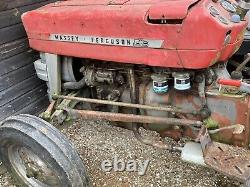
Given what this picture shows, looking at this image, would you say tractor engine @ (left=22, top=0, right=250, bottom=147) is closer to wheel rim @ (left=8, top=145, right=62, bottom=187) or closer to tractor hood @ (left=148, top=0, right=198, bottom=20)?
tractor hood @ (left=148, top=0, right=198, bottom=20)

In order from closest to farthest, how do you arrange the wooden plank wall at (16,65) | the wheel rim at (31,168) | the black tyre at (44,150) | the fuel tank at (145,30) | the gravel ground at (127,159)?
the fuel tank at (145,30) → the black tyre at (44,150) → the wheel rim at (31,168) → the gravel ground at (127,159) → the wooden plank wall at (16,65)

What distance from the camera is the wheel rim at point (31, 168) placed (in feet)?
7.59

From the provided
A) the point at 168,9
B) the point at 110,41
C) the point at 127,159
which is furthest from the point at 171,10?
the point at 127,159

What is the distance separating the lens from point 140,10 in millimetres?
2090

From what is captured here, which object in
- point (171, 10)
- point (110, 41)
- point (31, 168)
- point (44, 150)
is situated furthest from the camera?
point (31, 168)

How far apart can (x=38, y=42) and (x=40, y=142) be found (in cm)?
85

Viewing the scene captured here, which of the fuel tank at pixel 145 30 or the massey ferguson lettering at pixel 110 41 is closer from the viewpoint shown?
the fuel tank at pixel 145 30

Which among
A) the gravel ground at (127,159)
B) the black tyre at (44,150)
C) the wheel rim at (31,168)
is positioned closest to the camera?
the black tyre at (44,150)

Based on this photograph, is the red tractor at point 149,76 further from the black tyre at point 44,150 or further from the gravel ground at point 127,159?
the gravel ground at point 127,159

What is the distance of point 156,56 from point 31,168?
1.12 meters

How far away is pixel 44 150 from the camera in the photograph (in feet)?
6.84

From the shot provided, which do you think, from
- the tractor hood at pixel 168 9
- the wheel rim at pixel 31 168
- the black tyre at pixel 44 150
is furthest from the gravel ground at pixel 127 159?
the tractor hood at pixel 168 9

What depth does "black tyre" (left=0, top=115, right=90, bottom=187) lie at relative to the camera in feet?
6.82

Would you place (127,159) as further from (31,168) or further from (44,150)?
(44,150)
